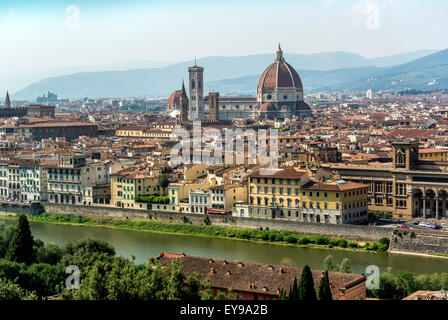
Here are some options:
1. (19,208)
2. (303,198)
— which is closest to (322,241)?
(303,198)

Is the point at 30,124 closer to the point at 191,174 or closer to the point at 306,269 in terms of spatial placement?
the point at 191,174

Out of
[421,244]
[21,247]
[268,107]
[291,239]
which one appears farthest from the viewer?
[268,107]

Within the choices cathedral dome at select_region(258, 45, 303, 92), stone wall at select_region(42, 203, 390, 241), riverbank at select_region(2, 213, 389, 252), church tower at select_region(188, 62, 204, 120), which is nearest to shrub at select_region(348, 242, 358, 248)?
riverbank at select_region(2, 213, 389, 252)

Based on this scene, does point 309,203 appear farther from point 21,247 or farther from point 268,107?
point 268,107

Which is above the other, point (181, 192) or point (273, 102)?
point (273, 102)

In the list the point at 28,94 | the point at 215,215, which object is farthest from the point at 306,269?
the point at 28,94

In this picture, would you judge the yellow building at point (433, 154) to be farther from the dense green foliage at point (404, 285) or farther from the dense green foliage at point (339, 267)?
the dense green foliage at point (404, 285)

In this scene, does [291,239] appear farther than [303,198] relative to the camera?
No

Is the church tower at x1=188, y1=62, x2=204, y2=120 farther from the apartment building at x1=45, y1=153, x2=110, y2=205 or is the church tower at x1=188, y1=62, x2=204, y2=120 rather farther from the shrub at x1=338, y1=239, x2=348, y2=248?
the shrub at x1=338, y1=239, x2=348, y2=248
